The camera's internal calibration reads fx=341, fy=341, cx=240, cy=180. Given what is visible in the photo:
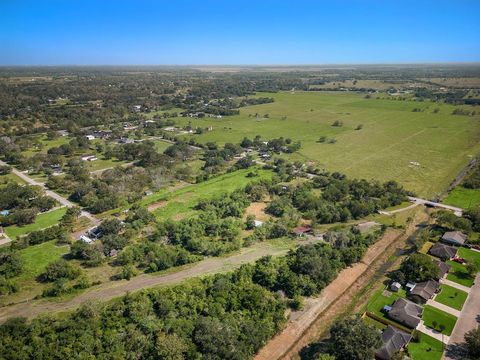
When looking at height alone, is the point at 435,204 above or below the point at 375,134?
below

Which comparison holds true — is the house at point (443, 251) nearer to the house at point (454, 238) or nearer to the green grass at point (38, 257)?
the house at point (454, 238)

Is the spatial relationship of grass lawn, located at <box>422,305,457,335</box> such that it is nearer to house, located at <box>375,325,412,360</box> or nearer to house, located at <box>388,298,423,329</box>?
house, located at <box>388,298,423,329</box>

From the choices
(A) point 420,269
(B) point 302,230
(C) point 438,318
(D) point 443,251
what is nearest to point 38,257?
(B) point 302,230

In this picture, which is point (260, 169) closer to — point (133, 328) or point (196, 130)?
point (196, 130)

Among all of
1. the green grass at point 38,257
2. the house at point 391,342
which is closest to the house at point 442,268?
the house at point 391,342

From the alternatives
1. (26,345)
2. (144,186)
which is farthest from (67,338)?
(144,186)

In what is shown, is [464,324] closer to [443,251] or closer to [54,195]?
[443,251]
